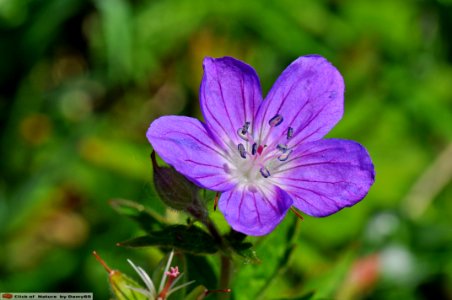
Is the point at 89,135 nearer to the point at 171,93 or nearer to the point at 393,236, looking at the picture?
the point at 171,93

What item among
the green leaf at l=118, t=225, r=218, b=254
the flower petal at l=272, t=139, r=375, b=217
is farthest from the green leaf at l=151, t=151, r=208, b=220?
the flower petal at l=272, t=139, r=375, b=217

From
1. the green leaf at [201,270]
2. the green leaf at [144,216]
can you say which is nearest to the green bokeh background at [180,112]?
the green leaf at [201,270]

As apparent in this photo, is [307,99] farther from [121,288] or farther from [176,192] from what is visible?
[121,288]

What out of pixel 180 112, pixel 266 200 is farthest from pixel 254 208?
pixel 180 112

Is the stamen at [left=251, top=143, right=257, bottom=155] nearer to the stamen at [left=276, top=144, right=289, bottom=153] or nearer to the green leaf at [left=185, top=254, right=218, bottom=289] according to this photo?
the stamen at [left=276, top=144, right=289, bottom=153]

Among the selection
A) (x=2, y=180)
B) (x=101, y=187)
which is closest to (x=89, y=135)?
(x=101, y=187)

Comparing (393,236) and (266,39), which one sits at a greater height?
(266,39)
